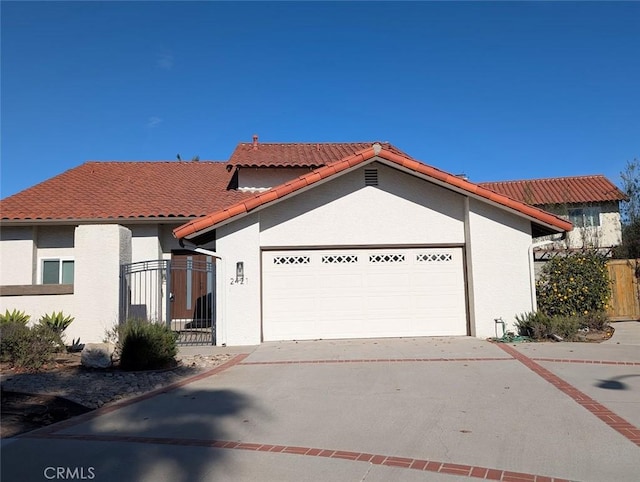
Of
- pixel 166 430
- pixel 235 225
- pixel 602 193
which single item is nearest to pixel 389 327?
pixel 235 225

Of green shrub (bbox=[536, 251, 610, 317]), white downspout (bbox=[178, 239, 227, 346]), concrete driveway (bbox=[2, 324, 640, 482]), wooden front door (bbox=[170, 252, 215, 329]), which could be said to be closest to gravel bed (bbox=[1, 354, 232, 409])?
concrete driveway (bbox=[2, 324, 640, 482])

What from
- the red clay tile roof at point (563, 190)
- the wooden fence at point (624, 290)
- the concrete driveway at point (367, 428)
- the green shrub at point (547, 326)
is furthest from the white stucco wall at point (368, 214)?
the red clay tile roof at point (563, 190)

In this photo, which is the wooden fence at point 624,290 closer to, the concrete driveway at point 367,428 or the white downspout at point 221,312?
the concrete driveway at point 367,428

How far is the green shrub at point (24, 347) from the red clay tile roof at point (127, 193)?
252 inches

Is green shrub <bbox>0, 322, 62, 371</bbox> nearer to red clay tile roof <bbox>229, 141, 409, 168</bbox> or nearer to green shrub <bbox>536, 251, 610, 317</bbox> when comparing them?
red clay tile roof <bbox>229, 141, 409, 168</bbox>

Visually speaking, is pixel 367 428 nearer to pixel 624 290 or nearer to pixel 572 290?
pixel 572 290

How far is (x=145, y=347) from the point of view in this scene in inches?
363

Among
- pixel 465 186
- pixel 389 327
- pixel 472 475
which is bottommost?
pixel 472 475

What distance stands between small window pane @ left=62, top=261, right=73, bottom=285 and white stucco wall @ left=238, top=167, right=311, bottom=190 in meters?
5.87

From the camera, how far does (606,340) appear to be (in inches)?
468

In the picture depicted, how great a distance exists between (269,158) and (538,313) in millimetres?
10283

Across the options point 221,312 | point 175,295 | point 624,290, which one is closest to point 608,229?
point 624,290

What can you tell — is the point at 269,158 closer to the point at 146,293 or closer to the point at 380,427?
the point at 146,293

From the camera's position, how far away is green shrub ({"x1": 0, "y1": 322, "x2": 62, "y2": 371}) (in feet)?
29.1
